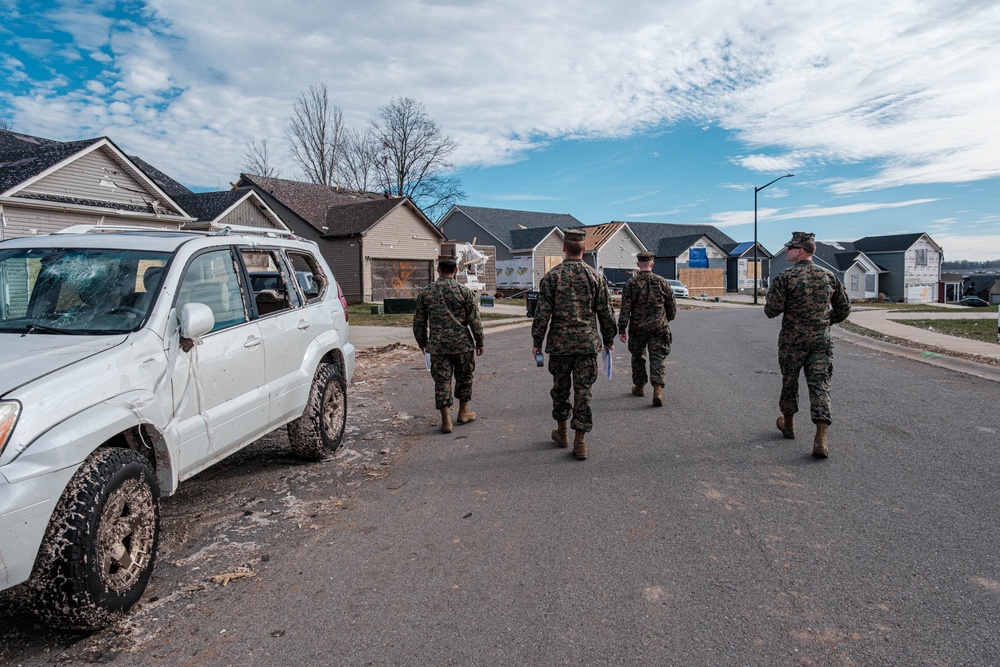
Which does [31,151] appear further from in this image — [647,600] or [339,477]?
[647,600]

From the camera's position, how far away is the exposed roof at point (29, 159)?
17.1 metres

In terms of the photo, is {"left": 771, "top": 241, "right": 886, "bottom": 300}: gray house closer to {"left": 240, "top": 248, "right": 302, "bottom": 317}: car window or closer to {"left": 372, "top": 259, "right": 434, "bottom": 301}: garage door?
{"left": 372, "top": 259, "right": 434, "bottom": 301}: garage door

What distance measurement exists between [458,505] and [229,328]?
198 cm

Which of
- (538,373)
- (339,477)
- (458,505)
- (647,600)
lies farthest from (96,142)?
(647,600)

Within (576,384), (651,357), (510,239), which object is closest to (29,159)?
(651,357)

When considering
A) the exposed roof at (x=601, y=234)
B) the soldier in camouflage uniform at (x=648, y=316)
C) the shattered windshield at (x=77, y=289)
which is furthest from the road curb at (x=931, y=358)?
the exposed roof at (x=601, y=234)

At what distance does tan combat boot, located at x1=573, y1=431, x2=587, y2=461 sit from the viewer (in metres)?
5.91

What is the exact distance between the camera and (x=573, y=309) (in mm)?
6070

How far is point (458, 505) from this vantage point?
15.9 ft

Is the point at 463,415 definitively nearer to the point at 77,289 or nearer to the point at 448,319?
the point at 448,319

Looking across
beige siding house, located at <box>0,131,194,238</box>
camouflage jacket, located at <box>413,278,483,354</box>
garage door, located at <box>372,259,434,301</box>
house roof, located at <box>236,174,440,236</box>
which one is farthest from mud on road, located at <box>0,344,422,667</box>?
house roof, located at <box>236,174,440,236</box>

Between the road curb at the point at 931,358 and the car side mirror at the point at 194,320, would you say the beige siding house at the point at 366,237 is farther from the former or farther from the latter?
the car side mirror at the point at 194,320

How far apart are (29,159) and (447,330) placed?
57.7ft

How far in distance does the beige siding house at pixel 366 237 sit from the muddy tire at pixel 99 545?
3060cm
